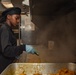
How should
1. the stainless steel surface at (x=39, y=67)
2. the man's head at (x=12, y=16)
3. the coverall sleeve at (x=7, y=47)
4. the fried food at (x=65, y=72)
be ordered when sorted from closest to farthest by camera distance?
1. the fried food at (x=65, y=72)
2. the stainless steel surface at (x=39, y=67)
3. the coverall sleeve at (x=7, y=47)
4. the man's head at (x=12, y=16)

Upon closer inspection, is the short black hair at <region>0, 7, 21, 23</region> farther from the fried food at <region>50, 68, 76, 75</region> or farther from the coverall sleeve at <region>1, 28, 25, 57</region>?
the fried food at <region>50, 68, 76, 75</region>

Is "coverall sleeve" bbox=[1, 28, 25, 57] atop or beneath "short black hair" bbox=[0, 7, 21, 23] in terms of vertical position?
beneath

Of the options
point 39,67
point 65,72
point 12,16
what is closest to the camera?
point 65,72

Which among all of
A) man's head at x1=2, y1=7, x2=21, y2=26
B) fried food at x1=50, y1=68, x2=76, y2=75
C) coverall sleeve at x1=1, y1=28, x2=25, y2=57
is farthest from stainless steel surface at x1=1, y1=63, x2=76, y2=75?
man's head at x1=2, y1=7, x2=21, y2=26

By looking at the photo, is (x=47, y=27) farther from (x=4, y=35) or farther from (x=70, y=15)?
(x=4, y=35)

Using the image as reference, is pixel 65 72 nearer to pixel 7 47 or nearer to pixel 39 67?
pixel 39 67

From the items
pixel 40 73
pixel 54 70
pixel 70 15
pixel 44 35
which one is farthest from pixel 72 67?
pixel 44 35

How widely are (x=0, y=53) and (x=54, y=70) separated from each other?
2.40 feet

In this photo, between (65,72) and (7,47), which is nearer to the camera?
(65,72)

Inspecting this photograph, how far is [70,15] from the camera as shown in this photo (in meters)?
2.07

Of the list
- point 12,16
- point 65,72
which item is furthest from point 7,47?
point 65,72

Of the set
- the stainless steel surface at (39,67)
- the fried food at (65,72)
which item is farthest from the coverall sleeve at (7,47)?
the fried food at (65,72)

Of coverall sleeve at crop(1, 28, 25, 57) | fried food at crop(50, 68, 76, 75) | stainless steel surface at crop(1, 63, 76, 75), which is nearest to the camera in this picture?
fried food at crop(50, 68, 76, 75)

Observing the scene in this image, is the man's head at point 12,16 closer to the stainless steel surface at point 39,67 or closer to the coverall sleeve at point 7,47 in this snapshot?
the coverall sleeve at point 7,47
